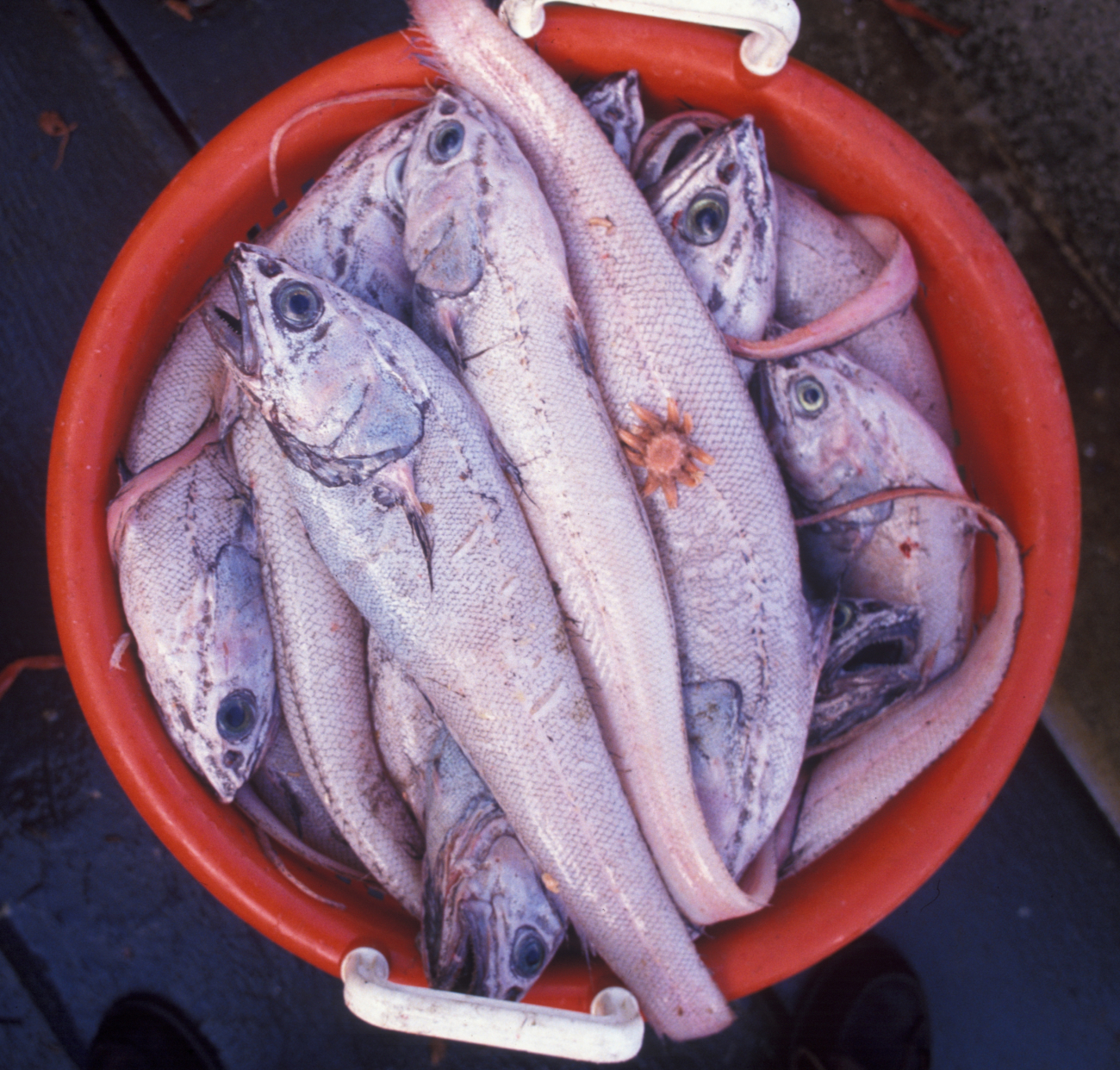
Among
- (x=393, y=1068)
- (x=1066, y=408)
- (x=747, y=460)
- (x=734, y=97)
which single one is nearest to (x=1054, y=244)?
(x=1066, y=408)

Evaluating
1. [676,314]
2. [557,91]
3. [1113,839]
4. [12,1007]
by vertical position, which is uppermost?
[557,91]

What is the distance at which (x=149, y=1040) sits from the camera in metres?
2.40

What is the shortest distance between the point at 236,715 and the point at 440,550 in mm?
669

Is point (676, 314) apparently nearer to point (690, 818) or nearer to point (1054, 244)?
point (690, 818)

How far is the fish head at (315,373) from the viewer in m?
1.49

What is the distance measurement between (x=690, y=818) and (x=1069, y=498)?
1.20 metres

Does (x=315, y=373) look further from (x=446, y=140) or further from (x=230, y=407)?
(x=446, y=140)

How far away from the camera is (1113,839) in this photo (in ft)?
8.61

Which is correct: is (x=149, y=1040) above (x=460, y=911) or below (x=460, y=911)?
below

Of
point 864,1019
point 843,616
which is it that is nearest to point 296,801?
point 843,616

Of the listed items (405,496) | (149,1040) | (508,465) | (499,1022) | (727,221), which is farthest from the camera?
(149,1040)

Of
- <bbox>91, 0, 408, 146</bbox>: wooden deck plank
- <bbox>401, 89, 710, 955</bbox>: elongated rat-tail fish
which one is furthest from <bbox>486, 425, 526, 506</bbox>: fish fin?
<bbox>91, 0, 408, 146</bbox>: wooden deck plank

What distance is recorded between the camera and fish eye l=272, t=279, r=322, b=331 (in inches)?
58.8

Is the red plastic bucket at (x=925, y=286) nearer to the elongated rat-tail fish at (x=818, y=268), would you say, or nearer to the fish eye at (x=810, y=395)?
the elongated rat-tail fish at (x=818, y=268)
